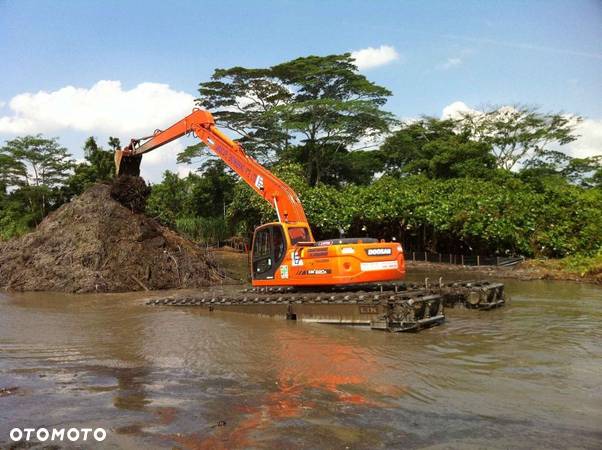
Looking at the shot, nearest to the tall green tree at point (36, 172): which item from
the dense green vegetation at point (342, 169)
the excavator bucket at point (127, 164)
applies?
the dense green vegetation at point (342, 169)

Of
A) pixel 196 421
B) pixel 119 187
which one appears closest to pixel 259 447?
pixel 196 421

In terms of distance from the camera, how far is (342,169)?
39250mm

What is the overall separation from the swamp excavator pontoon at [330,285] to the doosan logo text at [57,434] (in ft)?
19.9

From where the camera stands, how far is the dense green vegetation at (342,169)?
79.7 ft

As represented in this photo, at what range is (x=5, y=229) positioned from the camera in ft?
121

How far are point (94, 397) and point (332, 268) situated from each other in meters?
5.88

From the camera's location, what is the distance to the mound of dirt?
1702 centimetres

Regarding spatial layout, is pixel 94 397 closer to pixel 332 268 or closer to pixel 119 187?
pixel 332 268

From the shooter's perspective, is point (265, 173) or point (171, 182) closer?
point (265, 173)

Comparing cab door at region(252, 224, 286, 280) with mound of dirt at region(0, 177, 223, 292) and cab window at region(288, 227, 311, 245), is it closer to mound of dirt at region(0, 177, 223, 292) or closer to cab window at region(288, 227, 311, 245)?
cab window at region(288, 227, 311, 245)

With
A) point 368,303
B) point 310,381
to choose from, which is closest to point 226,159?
point 368,303

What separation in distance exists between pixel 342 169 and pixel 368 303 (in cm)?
2979

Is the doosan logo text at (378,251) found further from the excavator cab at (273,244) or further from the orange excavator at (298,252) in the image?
the excavator cab at (273,244)

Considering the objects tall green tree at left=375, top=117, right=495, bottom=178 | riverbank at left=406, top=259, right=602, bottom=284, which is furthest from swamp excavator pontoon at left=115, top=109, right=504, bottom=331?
tall green tree at left=375, top=117, right=495, bottom=178
